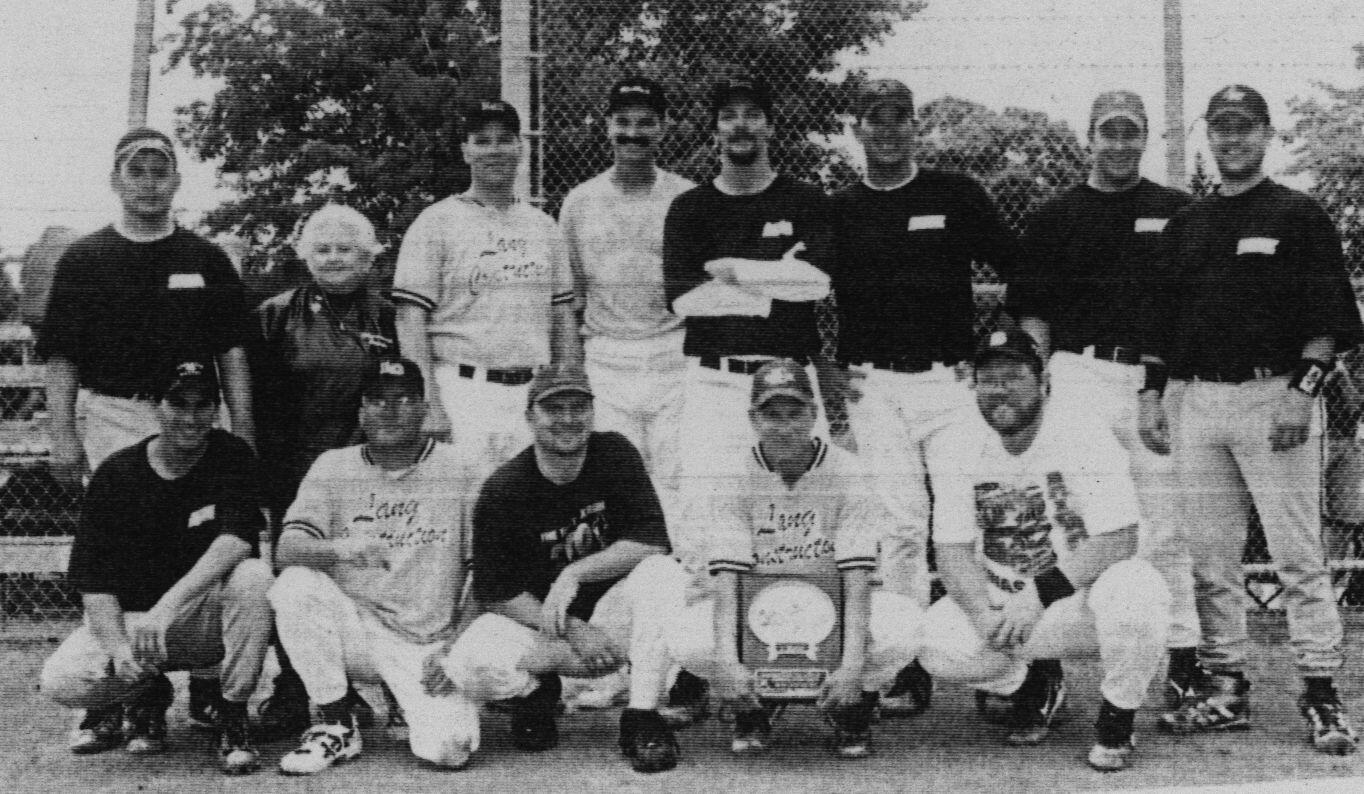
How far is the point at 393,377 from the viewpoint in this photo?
4246mm

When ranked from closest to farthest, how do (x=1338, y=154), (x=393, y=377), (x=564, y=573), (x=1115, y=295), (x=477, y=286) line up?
(x=564, y=573), (x=393, y=377), (x=1115, y=295), (x=477, y=286), (x=1338, y=154)

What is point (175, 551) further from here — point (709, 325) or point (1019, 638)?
point (1019, 638)

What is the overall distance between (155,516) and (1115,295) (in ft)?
9.85

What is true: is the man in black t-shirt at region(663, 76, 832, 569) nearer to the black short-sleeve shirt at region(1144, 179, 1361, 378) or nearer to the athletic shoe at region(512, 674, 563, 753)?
the athletic shoe at region(512, 674, 563, 753)

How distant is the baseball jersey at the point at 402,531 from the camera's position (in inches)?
169

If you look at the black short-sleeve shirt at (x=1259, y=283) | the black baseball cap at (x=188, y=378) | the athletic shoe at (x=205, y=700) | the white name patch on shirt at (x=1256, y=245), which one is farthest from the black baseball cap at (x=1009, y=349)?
the athletic shoe at (x=205, y=700)

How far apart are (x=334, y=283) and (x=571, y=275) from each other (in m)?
0.77

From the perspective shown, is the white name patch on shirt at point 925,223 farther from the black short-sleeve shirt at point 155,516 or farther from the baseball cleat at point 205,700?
the baseball cleat at point 205,700

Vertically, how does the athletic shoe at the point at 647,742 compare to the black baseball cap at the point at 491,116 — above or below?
below

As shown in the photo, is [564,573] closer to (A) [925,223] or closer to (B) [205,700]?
(B) [205,700]

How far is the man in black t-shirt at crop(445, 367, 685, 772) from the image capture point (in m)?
4.09

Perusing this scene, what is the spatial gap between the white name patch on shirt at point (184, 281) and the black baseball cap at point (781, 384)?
176 centimetres

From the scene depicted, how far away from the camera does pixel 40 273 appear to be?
5727mm

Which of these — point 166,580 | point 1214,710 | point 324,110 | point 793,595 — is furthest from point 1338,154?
point 166,580
